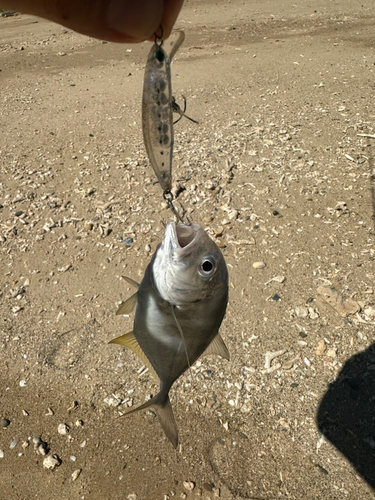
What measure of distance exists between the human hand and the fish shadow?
10.4 ft

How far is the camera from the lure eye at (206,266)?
6.53ft

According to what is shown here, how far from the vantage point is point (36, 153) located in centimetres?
674

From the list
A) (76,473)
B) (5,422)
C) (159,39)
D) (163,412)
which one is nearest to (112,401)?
(76,473)

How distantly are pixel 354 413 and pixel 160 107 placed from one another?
303 cm

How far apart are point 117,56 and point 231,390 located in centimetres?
903

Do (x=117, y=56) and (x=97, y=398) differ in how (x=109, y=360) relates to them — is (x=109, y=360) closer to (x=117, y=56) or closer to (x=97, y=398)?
(x=97, y=398)

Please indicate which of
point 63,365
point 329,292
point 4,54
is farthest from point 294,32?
point 63,365

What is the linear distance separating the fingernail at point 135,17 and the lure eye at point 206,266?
3.38 feet

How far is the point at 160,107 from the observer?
1.97 meters

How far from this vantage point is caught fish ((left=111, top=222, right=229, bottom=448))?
2.01 m

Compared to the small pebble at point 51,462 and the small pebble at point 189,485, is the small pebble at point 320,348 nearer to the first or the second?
the small pebble at point 189,485

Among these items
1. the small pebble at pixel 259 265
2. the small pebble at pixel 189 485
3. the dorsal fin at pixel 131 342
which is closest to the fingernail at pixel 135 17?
the dorsal fin at pixel 131 342

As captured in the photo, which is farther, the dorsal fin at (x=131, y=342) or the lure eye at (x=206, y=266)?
the dorsal fin at (x=131, y=342)

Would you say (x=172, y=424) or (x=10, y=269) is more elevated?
(x=172, y=424)
